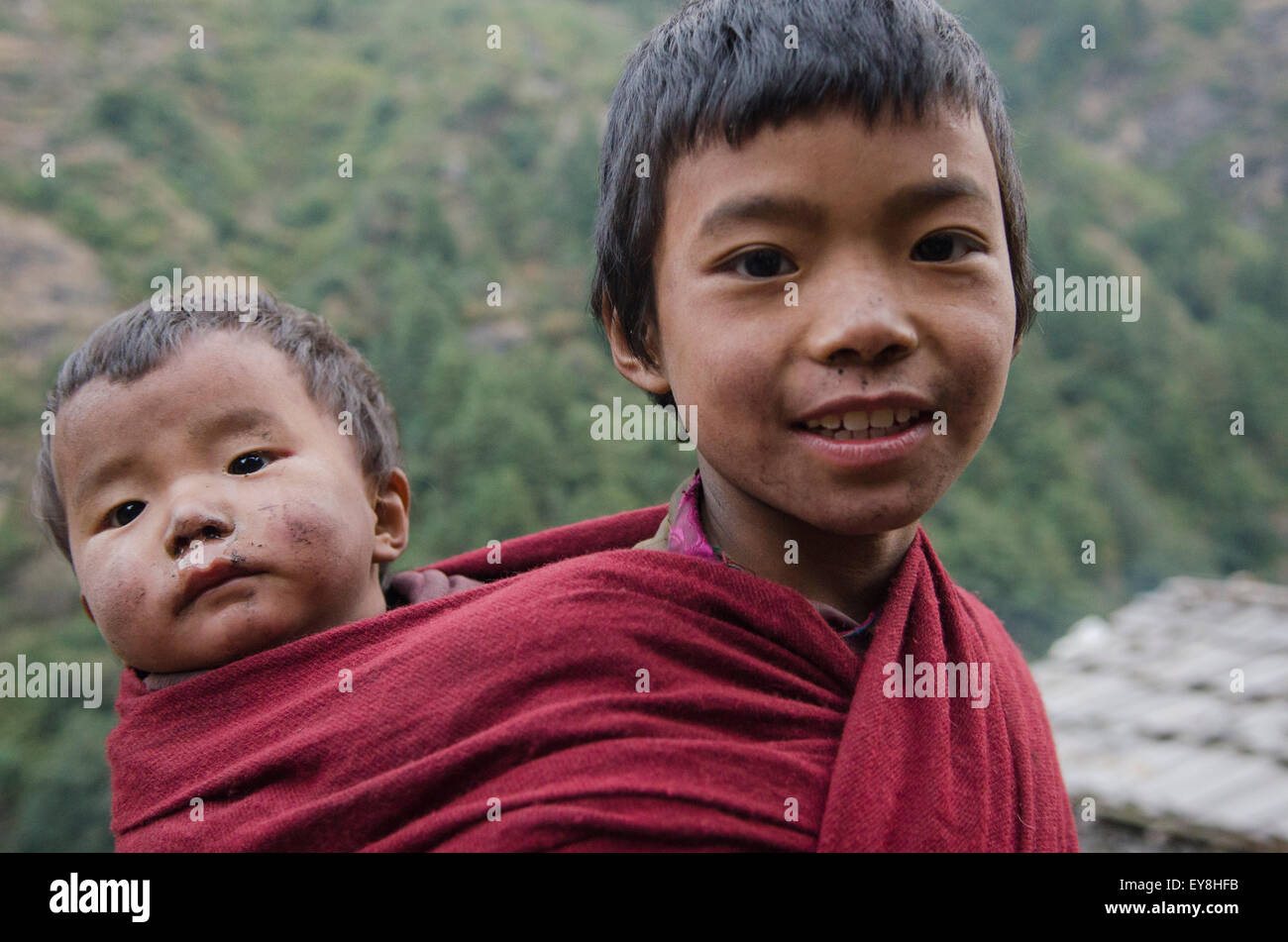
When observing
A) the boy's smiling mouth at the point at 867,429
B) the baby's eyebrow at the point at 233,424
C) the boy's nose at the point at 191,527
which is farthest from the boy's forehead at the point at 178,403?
the boy's smiling mouth at the point at 867,429

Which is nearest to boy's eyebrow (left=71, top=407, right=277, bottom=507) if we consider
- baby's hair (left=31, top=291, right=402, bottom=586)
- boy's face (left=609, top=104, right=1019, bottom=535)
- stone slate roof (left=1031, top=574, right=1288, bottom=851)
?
baby's hair (left=31, top=291, right=402, bottom=586)

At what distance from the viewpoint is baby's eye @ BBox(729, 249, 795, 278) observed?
4.15ft

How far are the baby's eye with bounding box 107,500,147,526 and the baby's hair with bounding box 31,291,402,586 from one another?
149 millimetres

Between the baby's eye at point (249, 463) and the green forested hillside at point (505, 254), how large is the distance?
57.2ft

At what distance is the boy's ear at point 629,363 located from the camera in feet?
5.09

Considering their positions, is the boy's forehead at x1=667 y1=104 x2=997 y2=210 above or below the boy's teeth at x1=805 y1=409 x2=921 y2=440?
above

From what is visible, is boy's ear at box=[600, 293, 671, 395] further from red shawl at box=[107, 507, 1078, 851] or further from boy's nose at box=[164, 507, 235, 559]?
boy's nose at box=[164, 507, 235, 559]

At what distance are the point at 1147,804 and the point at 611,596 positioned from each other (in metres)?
4.34

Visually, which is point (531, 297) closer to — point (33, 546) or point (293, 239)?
point (293, 239)

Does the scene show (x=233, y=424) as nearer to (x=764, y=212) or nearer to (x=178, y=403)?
(x=178, y=403)

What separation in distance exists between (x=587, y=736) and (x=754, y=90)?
0.82m

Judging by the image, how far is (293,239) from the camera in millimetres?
29922

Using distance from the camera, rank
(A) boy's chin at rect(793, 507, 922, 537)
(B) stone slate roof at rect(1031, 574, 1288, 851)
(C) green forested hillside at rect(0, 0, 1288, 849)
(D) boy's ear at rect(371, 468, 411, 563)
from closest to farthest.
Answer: (A) boy's chin at rect(793, 507, 922, 537) < (D) boy's ear at rect(371, 468, 411, 563) < (B) stone slate roof at rect(1031, 574, 1288, 851) < (C) green forested hillside at rect(0, 0, 1288, 849)

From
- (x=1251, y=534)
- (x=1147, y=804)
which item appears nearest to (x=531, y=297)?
(x=1251, y=534)
